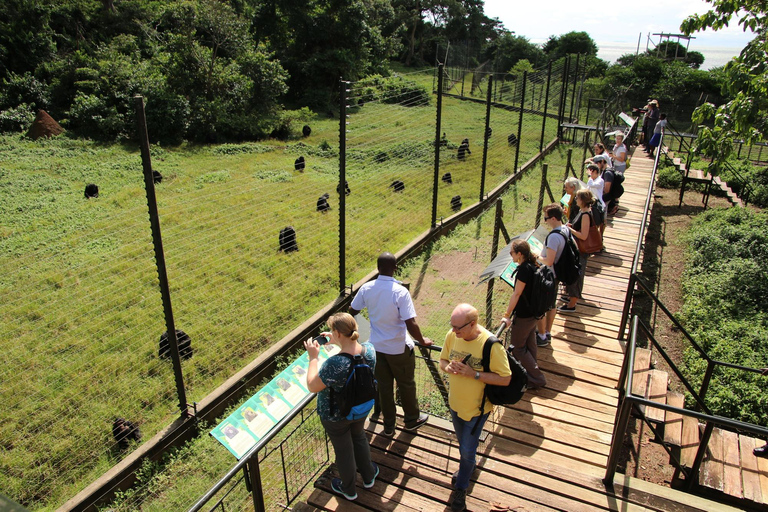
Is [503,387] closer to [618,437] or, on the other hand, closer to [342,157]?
[618,437]

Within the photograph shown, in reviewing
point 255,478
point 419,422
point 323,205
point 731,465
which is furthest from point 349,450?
point 323,205

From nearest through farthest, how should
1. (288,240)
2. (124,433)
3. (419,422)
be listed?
(419,422) < (124,433) < (288,240)

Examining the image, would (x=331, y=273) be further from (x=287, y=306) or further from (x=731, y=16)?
(x=731, y=16)

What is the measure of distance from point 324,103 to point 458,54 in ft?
39.8

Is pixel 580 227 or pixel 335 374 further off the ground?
pixel 580 227

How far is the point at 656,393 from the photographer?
17.9 ft

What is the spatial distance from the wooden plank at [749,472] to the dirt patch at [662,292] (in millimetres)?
639

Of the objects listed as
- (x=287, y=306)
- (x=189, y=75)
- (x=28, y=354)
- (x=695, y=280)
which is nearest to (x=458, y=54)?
(x=189, y=75)

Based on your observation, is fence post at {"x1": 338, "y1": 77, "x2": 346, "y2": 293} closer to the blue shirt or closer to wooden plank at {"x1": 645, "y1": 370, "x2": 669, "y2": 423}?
the blue shirt

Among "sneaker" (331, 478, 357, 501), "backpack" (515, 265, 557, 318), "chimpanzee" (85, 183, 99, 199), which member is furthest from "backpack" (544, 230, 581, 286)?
"chimpanzee" (85, 183, 99, 199)

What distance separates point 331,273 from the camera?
9.23 meters

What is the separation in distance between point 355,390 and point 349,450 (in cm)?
57

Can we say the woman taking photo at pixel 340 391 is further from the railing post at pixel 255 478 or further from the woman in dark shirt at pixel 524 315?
the woman in dark shirt at pixel 524 315

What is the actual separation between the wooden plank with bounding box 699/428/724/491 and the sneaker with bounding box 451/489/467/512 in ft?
8.50
